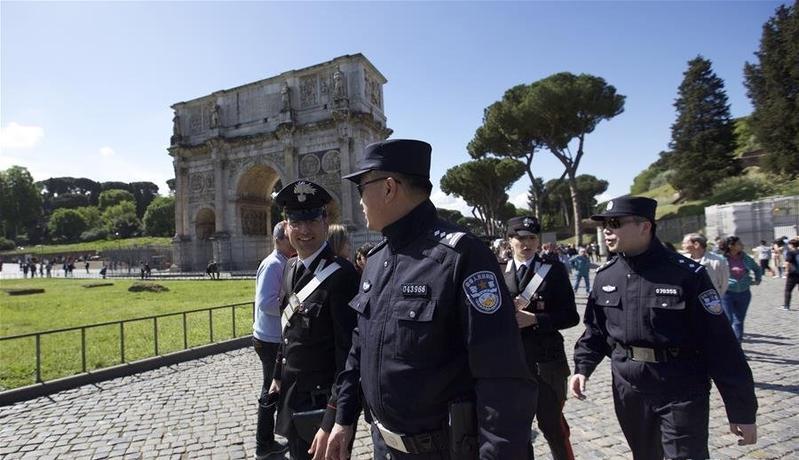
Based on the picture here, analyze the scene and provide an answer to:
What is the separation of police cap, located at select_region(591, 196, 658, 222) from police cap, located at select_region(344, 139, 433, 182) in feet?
4.90

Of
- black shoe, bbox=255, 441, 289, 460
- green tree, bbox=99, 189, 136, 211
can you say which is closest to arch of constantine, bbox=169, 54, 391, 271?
black shoe, bbox=255, 441, 289, 460

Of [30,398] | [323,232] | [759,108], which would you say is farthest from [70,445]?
[759,108]

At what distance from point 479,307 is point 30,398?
288 inches

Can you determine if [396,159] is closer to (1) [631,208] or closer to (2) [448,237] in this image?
(2) [448,237]

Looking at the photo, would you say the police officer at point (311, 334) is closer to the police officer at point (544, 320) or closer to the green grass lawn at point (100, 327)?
the police officer at point (544, 320)

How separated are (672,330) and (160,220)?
281 ft

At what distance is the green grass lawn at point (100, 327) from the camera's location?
7.50 m

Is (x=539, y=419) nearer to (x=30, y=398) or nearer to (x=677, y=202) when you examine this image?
(x=30, y=398)

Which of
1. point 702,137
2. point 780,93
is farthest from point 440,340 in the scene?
point 702,137

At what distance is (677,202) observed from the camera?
4400cm

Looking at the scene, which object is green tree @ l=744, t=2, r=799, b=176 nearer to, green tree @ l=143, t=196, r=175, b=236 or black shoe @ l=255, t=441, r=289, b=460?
black shoe @ l=255, t=441, r=289, b=460

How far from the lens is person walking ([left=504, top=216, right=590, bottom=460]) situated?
3.23m

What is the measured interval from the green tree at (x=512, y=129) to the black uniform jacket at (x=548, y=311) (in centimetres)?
3249

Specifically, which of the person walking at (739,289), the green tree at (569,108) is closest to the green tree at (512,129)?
the green tree at (569,108)
